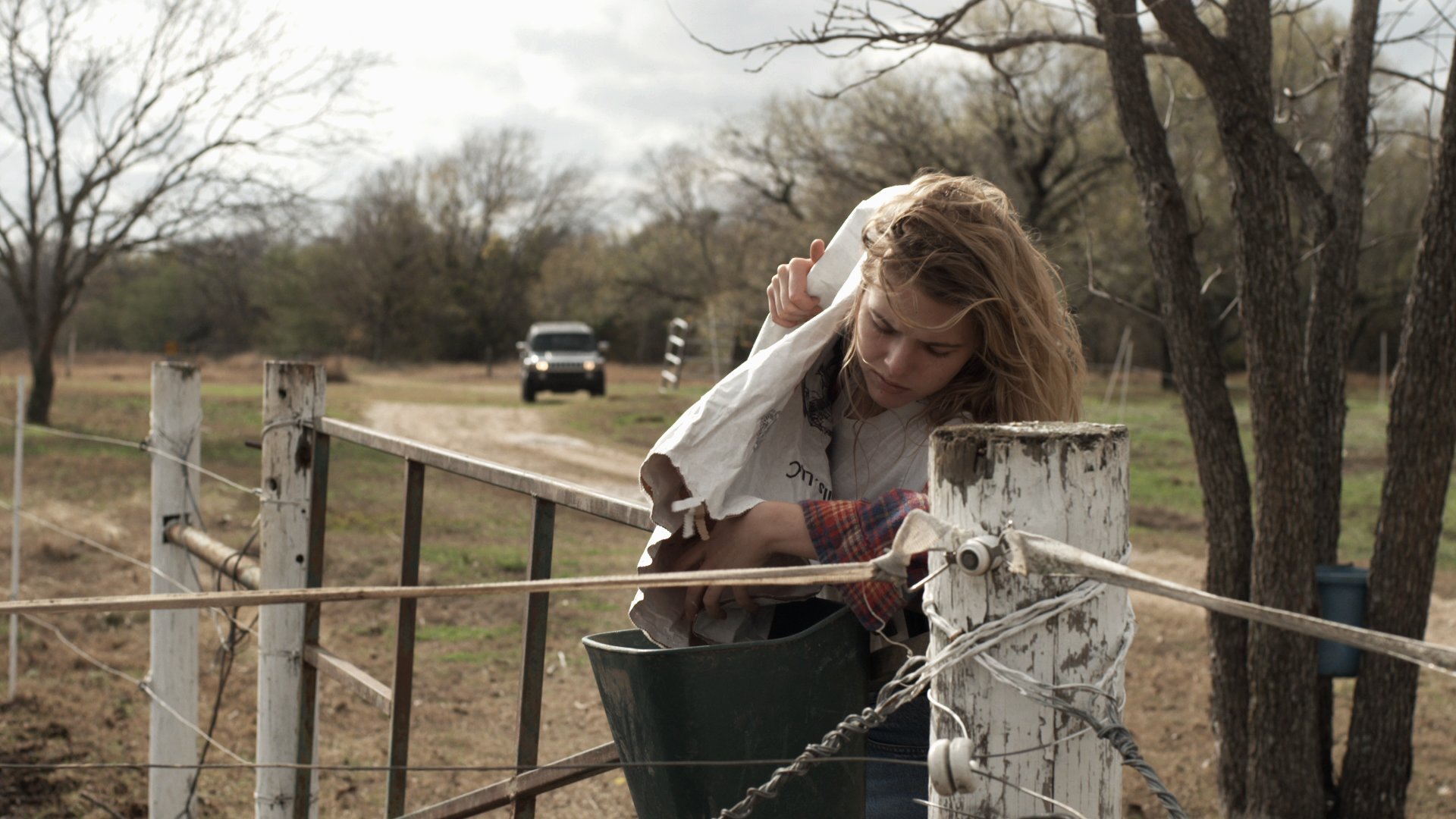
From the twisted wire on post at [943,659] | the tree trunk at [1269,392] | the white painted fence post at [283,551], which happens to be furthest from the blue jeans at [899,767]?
the tree trunk at [1269,392]

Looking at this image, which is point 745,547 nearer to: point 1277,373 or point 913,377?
point 913,377

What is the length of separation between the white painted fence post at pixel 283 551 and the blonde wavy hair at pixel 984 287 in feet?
6.23

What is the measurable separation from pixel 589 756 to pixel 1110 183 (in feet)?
77.0

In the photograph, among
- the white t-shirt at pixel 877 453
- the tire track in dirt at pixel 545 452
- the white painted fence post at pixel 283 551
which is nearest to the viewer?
the white t-shirt at pixel 877 453

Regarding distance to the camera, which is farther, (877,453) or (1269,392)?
(1269,392)

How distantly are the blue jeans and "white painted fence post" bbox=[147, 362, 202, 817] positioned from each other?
2.71m

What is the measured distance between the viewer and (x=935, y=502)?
1.07 meters

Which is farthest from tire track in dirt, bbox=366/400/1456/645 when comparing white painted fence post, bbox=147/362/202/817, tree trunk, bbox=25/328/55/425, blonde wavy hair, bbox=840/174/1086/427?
blonde wavy hair, bbox=840/174/1086/427

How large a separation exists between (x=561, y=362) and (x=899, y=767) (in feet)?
77.0

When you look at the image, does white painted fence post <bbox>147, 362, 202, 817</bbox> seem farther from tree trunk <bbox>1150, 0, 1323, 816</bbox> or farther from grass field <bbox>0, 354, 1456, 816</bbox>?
tree trunk <bbox>1150, 0, 1323, 816</bbox>

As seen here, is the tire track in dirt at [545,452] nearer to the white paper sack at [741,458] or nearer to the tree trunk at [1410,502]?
the tree trunk at [1410,502]

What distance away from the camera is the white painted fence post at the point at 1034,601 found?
3.28 ft

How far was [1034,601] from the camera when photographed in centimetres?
101

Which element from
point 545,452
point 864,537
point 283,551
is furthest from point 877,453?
point 545,452
